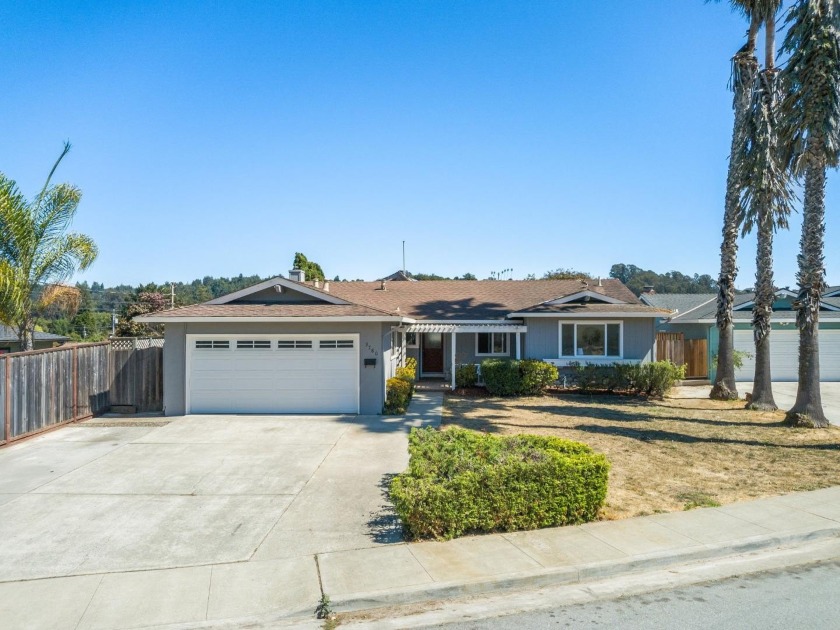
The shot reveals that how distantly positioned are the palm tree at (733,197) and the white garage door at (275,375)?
37.3ft

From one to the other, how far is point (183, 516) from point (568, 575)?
4776 millimetres

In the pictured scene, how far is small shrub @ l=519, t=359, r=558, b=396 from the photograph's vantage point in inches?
682

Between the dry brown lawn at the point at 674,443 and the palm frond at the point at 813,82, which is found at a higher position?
the palm frond at the point at 813,82

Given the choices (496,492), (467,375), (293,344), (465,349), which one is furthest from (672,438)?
(465,349)

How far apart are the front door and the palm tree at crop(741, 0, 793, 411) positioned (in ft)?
34.5

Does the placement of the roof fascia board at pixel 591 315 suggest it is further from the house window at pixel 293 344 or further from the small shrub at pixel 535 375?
the house window at pixel 293 344

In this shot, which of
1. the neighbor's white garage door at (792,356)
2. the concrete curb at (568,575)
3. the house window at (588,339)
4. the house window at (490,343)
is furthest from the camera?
the neighbor's white garage door at (792,356)

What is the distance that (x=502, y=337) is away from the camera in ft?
66.2

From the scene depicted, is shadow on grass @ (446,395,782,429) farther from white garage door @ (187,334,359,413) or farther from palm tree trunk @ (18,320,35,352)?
Answer: palm tree trunk @ (18,320,35,352)

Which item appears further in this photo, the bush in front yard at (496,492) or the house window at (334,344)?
the house window at (334,344)

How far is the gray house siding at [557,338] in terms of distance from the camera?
18.3 metres

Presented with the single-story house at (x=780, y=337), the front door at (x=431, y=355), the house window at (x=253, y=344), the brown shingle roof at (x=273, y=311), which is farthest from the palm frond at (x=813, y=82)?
the house window at (x=253, y=344)

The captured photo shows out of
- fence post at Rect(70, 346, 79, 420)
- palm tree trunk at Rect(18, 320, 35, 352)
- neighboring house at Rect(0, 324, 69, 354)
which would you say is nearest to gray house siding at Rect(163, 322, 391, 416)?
fence post at Rect(70, 346, 79, 420)

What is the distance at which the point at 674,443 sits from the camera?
11.0 metres
